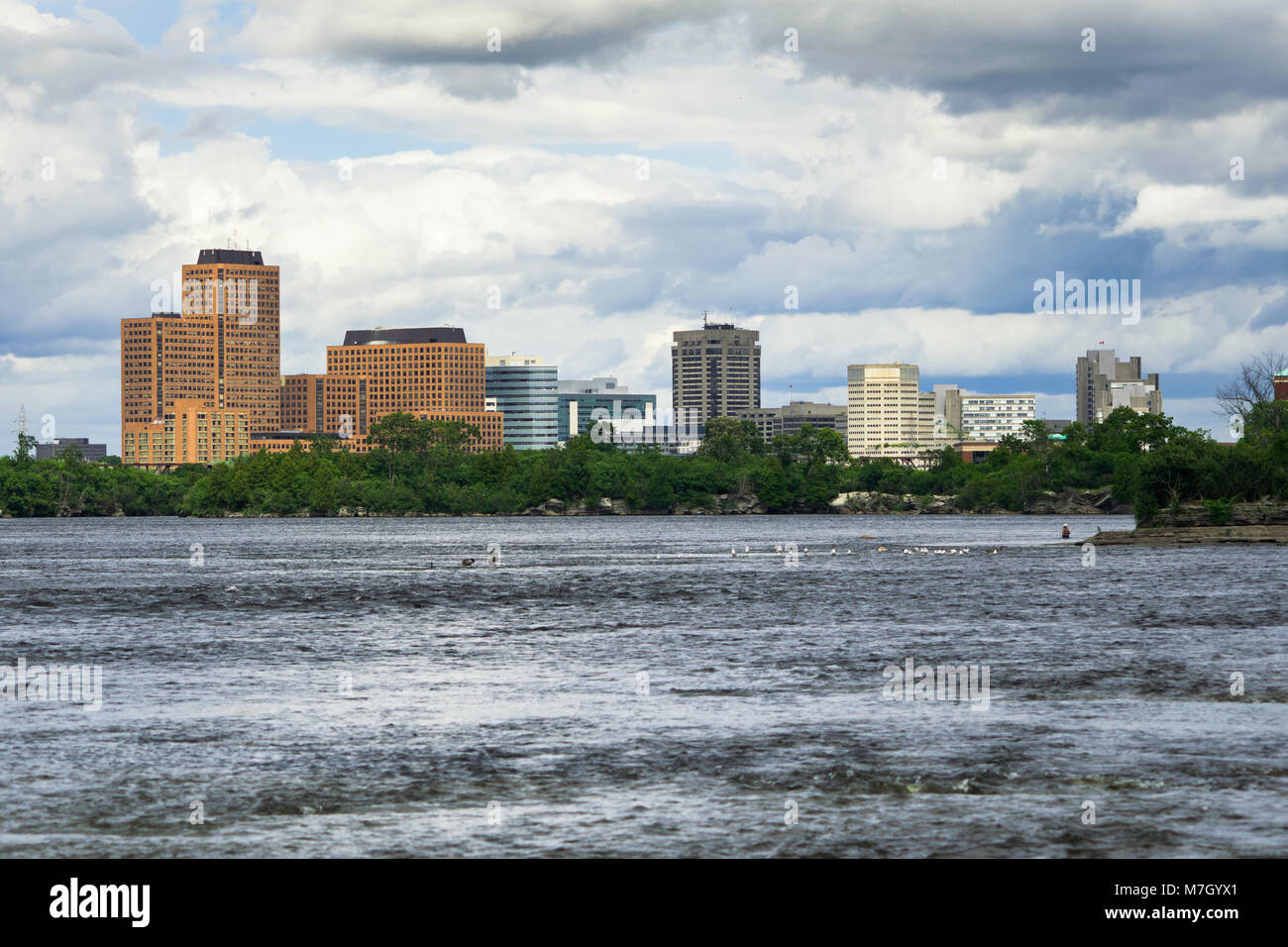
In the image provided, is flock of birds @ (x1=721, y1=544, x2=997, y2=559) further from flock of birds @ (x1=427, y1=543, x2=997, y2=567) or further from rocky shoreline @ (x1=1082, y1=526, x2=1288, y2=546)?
rocky shoreline @ (x1=1082, y1=526, x2=1288, y2=546)

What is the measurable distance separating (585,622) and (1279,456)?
4551 inches

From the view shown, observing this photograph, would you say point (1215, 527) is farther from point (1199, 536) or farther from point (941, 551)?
point (941, 551)

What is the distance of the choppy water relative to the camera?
25953 mm

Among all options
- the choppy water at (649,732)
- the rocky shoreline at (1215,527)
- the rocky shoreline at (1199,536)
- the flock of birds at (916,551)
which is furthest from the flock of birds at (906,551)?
the choppy water at (649,732)

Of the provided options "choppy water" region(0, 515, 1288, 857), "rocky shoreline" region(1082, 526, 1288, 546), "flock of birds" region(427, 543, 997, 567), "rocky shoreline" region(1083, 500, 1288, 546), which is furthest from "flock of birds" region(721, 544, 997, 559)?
"choppy water" region(0, 515, 1288, 857)

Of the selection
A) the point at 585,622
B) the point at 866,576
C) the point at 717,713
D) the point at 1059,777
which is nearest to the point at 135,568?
the point at 866,576

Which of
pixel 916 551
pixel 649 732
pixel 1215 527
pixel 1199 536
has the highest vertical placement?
pixel 649 732

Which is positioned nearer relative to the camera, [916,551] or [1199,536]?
[916,551]

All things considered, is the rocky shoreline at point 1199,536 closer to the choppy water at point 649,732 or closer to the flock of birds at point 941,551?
the flock of birds at point 941,551

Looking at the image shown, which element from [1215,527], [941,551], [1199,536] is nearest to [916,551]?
[941,551]

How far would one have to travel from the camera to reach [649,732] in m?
36.7

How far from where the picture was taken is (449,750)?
112 feet
